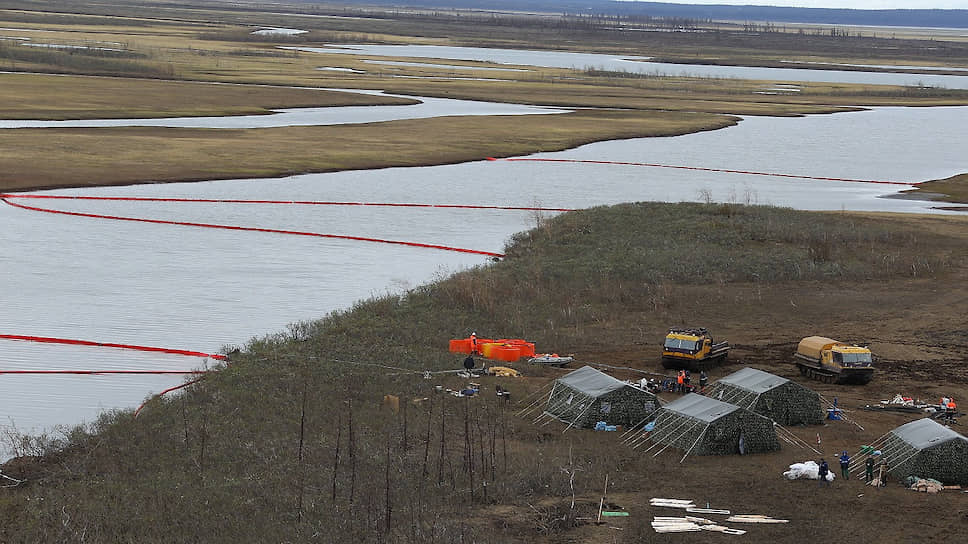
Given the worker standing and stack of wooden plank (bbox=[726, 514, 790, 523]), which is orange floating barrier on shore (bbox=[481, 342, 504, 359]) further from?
stack of wooden plank (bbox=[726, 514, 790, 523])

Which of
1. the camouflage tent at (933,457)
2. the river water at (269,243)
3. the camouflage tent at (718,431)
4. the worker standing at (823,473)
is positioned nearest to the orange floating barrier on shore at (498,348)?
the river water at (269,243)

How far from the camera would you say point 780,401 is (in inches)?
1062

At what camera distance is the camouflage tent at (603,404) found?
2648 centimetres

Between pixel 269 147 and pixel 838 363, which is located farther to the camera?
pixel 269 147

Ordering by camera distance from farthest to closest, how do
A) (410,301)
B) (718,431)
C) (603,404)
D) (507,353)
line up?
(410,301)
(507,353)
(603,404)
(718,431)

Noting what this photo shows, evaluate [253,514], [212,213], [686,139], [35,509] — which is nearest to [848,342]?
[253,514]

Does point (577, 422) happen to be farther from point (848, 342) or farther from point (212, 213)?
point (212, 213)

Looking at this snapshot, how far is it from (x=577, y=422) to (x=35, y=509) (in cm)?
1089

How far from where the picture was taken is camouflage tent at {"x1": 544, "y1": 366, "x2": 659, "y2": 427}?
2648 cm

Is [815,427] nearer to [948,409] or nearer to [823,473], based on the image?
[948,409]

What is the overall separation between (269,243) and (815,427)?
25.4m

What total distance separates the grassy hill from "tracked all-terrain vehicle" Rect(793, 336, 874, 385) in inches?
21.7

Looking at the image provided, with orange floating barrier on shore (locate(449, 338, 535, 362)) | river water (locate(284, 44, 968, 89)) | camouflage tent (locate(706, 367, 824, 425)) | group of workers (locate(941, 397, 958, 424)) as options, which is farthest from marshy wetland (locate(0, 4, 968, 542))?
river water (locate(284, 44, 968, 89))

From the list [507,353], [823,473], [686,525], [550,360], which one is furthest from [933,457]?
[507,353]
